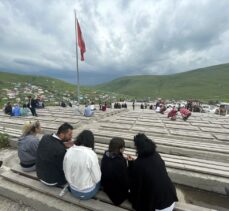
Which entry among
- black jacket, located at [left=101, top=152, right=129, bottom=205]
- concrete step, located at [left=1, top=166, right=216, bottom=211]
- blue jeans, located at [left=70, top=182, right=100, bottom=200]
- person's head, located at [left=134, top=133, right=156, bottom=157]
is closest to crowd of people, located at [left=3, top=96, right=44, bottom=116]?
concrete step, located at [left=1, top=166, right=216, bottom=211]

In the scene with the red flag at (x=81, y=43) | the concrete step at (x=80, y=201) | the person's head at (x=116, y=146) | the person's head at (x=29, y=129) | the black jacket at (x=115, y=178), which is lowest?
the concrete step at (x=80, y=201)

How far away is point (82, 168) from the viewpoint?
317 cm

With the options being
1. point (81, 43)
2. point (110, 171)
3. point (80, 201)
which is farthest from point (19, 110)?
point (110, 171)

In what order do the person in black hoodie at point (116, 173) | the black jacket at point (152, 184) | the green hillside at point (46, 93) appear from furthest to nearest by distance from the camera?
the green hillside at point (46, 93) < the person in black hoodie at point (116, 173) < the black jacket at point (152, 184)

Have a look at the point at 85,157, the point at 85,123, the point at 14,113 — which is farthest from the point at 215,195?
the point at 14,113

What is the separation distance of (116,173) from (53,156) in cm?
132

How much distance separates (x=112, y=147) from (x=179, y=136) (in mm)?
5998

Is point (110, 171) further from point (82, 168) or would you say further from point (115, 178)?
point (82, 168)

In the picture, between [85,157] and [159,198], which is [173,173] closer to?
[159,198]

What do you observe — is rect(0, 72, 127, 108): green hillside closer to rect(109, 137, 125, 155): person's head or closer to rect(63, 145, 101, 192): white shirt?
rect(63, 145, 101, 192): white shirt

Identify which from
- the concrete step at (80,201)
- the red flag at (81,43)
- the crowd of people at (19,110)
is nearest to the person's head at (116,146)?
the concrete step at (80,201)

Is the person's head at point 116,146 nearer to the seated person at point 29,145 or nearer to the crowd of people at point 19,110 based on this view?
the seated person at point 29,145

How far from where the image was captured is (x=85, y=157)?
3154 mm

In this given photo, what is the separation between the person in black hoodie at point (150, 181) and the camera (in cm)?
291
